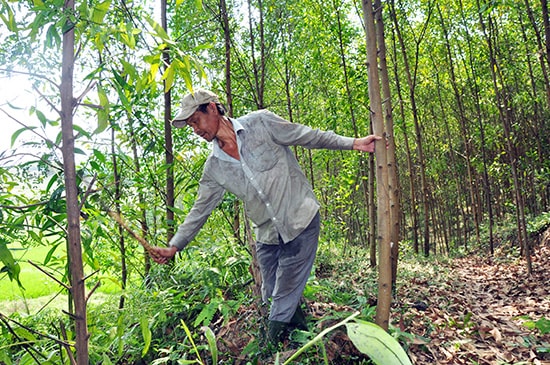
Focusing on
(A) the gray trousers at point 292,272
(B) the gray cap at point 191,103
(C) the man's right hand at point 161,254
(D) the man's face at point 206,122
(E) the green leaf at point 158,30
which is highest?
(B) the gray cap at point 191,103

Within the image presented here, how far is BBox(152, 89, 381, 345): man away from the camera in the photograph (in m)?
3.05

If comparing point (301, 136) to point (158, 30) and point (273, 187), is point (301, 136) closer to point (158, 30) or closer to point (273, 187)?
point (273, 187)

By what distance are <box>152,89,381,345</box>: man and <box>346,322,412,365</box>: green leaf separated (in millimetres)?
2266

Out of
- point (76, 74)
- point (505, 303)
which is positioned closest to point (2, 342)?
point (76, 74)

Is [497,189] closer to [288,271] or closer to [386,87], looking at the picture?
[386,87]

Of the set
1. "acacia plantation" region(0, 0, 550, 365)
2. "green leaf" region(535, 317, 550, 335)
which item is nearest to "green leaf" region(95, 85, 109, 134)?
"acacia plantation" region(0, 0, 550, 365)

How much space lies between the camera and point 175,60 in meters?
1.27

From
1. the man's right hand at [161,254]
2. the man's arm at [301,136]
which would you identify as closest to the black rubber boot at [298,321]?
the man's right hand at [161,254]

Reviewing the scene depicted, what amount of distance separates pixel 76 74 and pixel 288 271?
14.4ft

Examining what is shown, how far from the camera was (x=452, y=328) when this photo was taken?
3.47 metres

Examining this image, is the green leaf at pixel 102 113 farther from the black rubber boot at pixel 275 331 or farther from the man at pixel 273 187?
the black rubber boot at pixel 275 331

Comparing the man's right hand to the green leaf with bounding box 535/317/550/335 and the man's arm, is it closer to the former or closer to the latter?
the man's arm

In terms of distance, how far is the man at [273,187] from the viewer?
10.0ft

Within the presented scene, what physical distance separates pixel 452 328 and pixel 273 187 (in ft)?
5.99
